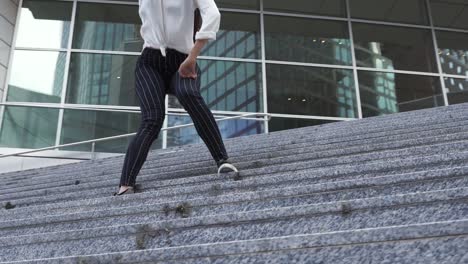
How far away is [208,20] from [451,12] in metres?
11.7

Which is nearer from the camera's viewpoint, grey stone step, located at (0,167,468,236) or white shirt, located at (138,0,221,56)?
grey stone step, located at (0,167,468,236)

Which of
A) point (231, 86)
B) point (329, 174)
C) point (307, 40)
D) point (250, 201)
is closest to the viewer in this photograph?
point (250, 201)

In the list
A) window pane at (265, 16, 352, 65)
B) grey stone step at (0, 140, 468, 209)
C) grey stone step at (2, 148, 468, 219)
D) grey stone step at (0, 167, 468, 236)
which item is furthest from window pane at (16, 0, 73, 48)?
grey stone step at (0, 167, 468, 236)

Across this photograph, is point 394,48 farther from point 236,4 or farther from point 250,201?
point 250,201

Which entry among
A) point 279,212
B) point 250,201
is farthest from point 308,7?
point 279,212

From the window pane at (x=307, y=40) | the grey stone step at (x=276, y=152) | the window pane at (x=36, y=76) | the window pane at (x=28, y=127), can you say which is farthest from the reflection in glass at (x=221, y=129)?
the grey stone step at (x=276, y=152)

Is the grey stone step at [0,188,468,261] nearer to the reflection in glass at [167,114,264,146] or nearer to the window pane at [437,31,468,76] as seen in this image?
the reflection in glass at [167,114,264,146]

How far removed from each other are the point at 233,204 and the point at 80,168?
158 inches

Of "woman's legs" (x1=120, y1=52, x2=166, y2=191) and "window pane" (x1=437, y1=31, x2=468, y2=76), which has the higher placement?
"window pane" (x1=437, y1=31, x2=468, y2=76)

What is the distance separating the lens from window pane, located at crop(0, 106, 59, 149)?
31.6ft

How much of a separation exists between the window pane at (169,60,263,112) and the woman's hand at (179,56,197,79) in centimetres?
720

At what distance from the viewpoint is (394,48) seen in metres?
12.4

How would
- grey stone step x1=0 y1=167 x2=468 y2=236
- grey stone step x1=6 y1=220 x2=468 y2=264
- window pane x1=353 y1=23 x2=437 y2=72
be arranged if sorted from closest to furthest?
grey stone step x1=6 y1=220 x2=468 y2=264 → grey stone step x1=0 y1=167 x2=468 y2=236 → window pane x1=353 y1=23 x2=437 y2=72

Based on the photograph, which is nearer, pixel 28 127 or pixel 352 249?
pixel 352 249
